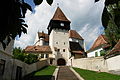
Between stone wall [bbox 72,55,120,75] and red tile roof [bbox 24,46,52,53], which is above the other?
red tile roof [bbox 24,46,52,53]

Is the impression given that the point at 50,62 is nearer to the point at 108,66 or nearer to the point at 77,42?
the point at 77,42

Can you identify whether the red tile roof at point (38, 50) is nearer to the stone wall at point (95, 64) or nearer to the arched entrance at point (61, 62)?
the arched entrance at point (61, 62)

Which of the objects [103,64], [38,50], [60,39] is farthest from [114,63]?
[60,39]

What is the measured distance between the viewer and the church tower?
4562cm

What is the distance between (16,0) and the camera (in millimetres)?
1373

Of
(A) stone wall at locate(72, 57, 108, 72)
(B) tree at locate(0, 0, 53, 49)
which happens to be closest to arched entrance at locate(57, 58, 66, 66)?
(A) stone wall at locate(72, 57, 108, 72)

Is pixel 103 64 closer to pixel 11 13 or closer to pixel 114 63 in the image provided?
pixel 114 63

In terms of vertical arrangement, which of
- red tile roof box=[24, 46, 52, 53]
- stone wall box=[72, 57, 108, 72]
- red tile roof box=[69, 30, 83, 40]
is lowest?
stone wall box=[72, 57, 108, 72]

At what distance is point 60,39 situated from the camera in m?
48.1

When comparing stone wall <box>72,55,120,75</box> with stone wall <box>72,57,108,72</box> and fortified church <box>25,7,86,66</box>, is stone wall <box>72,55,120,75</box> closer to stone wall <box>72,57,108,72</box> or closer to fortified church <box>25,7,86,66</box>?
stone wall <box>72,57,108,72</box>

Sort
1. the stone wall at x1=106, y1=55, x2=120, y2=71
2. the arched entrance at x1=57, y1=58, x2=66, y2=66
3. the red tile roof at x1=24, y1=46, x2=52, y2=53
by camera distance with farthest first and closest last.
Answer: the arched entrance at x1=57, y1=58, x2=66, y2=66, the red tile roof at x1=24, y1=46, x2=52, y2=53, the stone wall at x1=106, y1=55, x2=120, y2=71

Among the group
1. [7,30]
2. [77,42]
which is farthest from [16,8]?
[77,42]

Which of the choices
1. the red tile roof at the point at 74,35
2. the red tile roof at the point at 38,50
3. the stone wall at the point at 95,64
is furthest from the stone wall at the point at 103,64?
the red tile roof at the point at 74,35

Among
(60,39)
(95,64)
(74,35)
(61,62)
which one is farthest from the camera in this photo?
(74,35)
